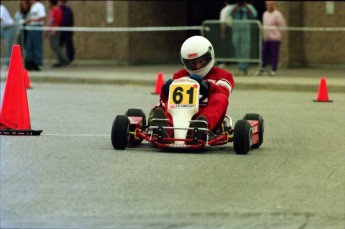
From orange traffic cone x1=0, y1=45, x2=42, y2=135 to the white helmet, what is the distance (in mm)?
2095

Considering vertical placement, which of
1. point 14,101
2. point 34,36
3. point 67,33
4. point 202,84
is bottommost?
point 67,33

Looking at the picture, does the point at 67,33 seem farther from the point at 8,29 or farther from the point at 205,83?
the point at 205,83

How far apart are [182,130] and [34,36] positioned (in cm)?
1742

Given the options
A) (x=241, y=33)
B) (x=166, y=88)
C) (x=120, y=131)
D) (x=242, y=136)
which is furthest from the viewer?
(x=241, y=33)

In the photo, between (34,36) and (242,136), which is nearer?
(242,136)

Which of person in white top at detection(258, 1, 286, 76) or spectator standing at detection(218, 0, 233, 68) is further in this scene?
spectator standing at detection(218, 0, 233, 68)

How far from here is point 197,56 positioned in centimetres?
1321

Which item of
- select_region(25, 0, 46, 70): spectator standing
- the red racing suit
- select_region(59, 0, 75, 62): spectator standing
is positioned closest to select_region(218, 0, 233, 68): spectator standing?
select_region(25, 0, 46, 70): spectator standing

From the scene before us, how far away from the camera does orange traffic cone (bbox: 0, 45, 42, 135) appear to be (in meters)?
14.1

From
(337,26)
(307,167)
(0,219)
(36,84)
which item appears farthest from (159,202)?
Answer: (337,26)

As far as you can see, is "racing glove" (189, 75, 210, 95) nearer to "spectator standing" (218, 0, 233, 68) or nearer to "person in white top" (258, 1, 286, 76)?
"person in white top" (258, 1, 286, 76)

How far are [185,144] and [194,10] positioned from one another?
21686mm

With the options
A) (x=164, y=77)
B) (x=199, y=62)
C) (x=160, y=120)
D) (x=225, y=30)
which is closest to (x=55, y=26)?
(x=164, y=77)

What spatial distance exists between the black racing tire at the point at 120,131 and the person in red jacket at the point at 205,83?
0.32 m
